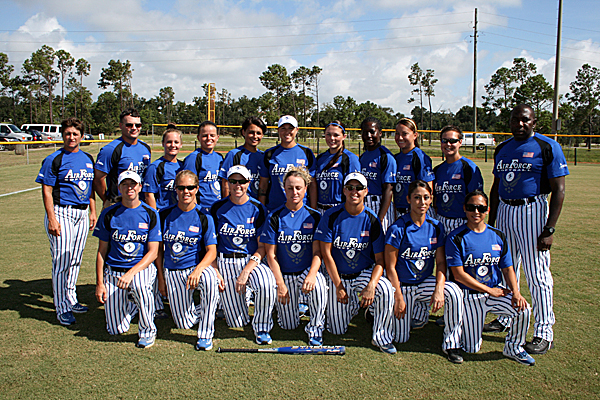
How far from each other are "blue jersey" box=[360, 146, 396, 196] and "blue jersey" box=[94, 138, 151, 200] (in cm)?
248

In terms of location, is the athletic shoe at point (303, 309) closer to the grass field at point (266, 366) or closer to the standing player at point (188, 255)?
the grass field at point (266, 366)

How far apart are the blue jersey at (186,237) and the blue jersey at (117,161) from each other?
107 centimetres

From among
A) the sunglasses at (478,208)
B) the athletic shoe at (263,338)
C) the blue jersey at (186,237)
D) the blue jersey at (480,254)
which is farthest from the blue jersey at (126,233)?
the sunglasses at (478,208)

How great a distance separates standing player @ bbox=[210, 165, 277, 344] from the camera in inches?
148

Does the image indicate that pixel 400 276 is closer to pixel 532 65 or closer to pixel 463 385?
pixel 463 385

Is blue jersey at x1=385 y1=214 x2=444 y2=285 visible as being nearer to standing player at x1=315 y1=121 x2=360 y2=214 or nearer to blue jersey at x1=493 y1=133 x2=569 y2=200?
blue jersey at x1=493 y1=133 x2=569 y2=200

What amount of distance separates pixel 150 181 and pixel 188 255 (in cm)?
114

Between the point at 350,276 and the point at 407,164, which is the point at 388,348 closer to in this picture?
the point at 350,276

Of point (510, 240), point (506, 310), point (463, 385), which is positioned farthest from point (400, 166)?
point (463, 385)

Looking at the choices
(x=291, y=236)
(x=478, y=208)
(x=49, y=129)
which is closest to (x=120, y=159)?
(x=291, y=236)

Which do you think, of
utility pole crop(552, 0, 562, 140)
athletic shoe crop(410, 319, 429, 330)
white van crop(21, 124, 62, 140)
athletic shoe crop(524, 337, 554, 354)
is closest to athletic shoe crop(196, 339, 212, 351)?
athletic shoe crop(410, 319, 429, 330)

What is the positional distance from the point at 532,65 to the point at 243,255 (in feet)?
188

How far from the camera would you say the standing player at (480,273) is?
340 centimetres

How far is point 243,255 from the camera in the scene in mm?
3924
